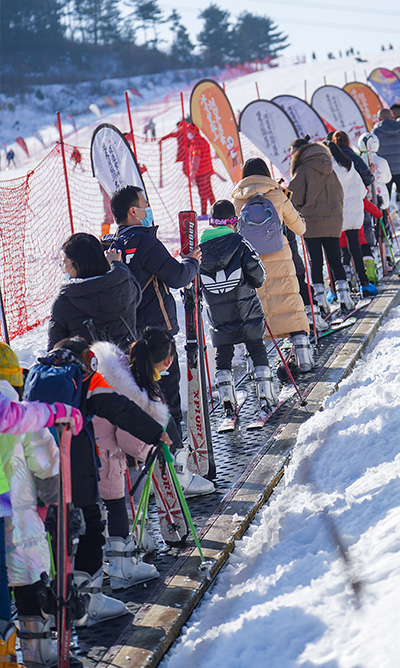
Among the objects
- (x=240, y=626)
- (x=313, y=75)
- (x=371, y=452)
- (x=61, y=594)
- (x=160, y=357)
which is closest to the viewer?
(x=61, y=594)

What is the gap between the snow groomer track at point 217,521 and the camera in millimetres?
3137

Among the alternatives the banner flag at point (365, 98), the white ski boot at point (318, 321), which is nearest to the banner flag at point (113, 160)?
the white ski boot at point (318, 321)

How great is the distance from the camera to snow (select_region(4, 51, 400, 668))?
2.83 m

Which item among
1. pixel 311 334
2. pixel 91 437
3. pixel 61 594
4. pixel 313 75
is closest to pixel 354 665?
pixel 61 594

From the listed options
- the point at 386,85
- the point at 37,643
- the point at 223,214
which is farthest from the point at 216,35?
the point at 37,643

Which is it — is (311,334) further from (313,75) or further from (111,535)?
(313,75)

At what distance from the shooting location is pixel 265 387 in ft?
18.6

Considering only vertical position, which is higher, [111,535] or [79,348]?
[79,348]

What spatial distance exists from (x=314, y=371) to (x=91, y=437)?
349cm

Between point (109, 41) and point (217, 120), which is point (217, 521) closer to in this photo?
point (217, 120)

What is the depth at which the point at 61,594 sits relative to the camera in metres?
2.84

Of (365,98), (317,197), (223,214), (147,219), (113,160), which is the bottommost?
(317,197)

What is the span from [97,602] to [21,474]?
78 cm

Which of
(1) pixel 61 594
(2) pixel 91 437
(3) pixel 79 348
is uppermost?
(3) pixel 79 348
